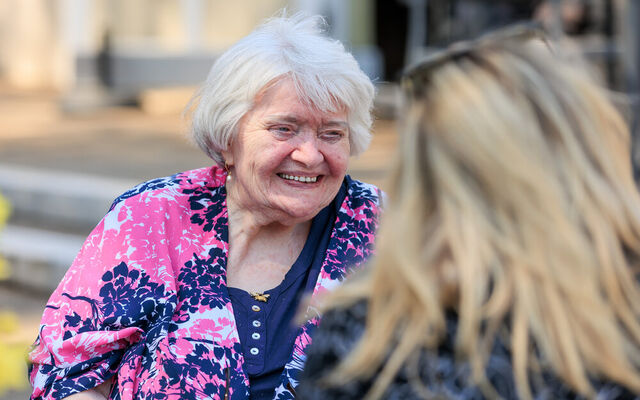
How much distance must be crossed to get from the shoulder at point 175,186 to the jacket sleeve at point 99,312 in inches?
4.8

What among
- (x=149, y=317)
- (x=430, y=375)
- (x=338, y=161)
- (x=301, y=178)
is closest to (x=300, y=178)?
(x=301, y=178)

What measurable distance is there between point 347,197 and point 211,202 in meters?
0.40

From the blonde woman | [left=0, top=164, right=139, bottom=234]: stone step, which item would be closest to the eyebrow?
the blonde woman

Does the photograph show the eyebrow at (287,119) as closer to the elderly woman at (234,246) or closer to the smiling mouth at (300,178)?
the elderly woman at (234,246)

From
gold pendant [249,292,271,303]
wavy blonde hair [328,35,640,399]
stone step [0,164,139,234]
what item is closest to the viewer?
wavy blonde hair [328,35,640,399]

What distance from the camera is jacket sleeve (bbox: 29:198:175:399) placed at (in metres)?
2.37

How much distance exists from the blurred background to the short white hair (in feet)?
0.79

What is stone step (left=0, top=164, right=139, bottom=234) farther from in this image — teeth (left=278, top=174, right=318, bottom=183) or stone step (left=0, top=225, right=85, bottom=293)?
teeth (left=278, top=174, right=318, bottom=183)

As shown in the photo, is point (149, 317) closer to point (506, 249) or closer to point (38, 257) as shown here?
point (506, 249)

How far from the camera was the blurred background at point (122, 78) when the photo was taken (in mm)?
6270

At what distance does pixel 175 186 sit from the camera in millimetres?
2658

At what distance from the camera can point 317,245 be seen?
262 cm

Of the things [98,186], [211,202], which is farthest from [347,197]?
[98,186]

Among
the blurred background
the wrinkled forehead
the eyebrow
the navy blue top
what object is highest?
the wrinkled forehead
